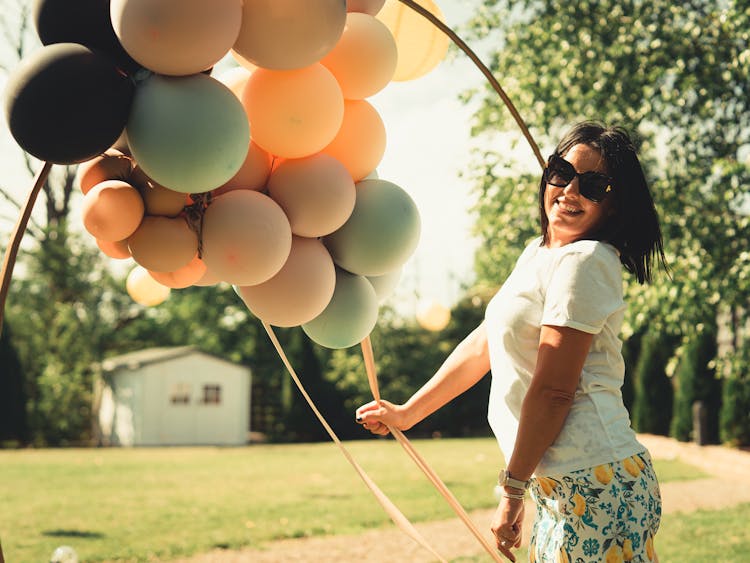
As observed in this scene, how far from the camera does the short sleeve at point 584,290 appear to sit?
5.18 ft

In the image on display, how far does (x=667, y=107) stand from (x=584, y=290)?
236 inches

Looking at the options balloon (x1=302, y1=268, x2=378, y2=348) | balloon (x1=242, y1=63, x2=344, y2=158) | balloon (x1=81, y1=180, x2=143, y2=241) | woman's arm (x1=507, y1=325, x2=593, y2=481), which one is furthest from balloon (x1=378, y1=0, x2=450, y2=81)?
woman's arm (x1=507, y1=325, x2=593, y2=481)

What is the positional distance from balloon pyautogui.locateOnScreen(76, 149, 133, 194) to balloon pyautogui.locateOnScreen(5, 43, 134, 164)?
356mm

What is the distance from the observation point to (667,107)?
693 centimetres

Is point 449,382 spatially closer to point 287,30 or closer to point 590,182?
point 590,182

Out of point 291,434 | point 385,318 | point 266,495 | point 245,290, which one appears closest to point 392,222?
point 245,290

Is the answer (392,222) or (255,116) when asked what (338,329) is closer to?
(392,222)

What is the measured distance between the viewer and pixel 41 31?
1740 mm

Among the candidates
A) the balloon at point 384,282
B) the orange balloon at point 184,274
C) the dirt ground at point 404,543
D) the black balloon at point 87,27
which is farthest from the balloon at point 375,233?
the dirt ground at point 404,543

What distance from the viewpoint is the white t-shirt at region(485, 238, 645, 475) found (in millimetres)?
1595

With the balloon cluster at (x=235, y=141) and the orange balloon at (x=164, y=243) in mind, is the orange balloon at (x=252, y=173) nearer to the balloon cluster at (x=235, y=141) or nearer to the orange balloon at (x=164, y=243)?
the balloon cluster at (x=235, y=141)

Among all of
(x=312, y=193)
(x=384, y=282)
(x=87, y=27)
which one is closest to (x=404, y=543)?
(x=384, y=282)

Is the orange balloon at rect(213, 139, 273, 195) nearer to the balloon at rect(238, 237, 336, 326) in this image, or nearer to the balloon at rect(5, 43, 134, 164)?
the balloon at rect(238, 237, 336, 326)

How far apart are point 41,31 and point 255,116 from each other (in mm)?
516
